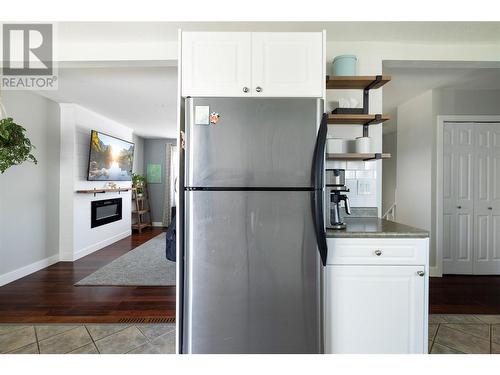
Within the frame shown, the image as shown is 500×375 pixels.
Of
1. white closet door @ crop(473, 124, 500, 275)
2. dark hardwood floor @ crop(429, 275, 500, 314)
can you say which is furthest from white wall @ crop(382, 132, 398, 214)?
dark hardwood floor @ crop(429, 275, 500, 314)

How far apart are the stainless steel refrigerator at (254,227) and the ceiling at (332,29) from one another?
89 cm

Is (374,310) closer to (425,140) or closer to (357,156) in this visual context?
(357,156)

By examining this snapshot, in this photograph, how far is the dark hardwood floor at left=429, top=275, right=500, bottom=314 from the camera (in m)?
2.83

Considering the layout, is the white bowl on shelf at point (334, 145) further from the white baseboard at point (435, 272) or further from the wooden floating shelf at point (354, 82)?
the white baseboard at point (435, 272)

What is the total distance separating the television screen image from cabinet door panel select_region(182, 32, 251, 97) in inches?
148

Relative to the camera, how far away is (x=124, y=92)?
383 centimetres

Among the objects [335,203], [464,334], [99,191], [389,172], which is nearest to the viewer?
[335,203]

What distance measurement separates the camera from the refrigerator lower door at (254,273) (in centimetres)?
171

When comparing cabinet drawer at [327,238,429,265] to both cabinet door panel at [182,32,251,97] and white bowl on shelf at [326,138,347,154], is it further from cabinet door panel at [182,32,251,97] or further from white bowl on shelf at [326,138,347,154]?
cabinet door panel at [182,32,251,97]

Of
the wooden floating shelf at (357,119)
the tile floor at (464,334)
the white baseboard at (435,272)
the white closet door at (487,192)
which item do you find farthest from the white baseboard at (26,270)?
the white closet door at (487,192)

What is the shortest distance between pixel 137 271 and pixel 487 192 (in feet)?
15.5

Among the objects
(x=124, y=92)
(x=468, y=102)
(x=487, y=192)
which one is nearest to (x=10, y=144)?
(x=124, y=92)

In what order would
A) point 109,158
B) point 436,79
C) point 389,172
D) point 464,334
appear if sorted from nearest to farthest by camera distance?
point 464,334, point 436,79, point 109,158, point 389,172
